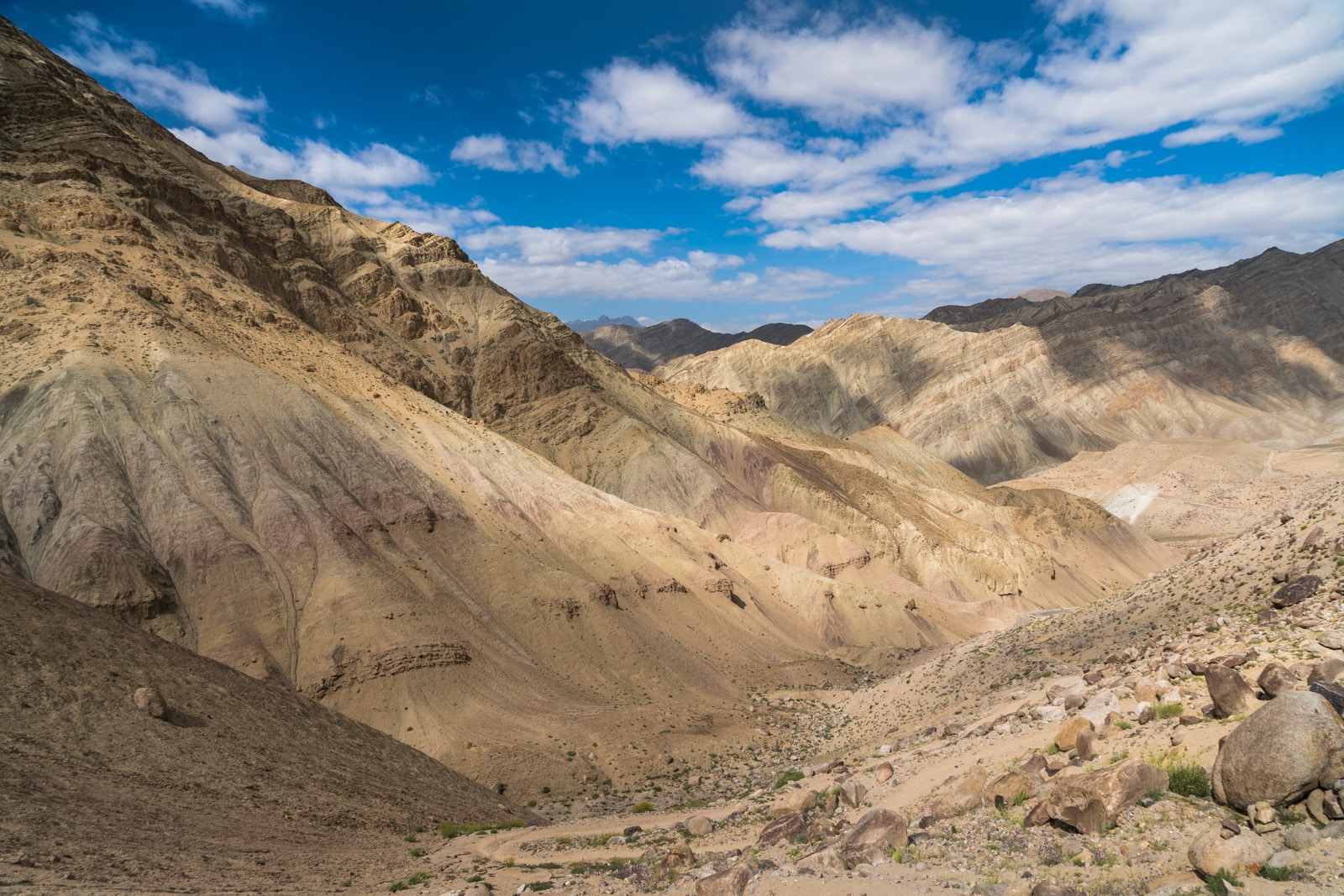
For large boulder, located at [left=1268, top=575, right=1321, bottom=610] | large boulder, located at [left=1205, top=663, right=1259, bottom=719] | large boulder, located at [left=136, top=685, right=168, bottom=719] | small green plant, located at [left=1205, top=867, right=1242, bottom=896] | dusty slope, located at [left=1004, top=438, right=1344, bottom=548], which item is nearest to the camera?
small green plant, located at [left=1205, top=867, right=1242, bottom=896]

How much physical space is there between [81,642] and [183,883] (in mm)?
10074

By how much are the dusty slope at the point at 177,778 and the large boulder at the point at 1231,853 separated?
43.6ft

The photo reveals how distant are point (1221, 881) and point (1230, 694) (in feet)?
11.5

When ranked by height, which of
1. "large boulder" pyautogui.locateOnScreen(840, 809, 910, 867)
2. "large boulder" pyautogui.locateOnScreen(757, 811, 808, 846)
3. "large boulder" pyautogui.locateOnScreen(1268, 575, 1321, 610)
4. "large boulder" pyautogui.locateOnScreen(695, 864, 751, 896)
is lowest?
"large boulder" pyautogui.locateOnScreen(757, 811, 808, 846)

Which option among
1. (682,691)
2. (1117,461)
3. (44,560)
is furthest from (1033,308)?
(44,560)

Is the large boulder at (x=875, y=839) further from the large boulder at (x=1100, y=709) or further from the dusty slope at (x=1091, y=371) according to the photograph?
the dusty slope at (x=1091, y=371)

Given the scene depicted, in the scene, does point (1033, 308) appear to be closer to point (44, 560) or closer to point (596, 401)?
point (596, 401)

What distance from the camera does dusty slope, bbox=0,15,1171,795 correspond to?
3209cm

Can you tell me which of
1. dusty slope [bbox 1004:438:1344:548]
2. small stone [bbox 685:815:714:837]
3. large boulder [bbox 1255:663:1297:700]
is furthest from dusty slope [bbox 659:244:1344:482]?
large boulder [bbox 1255:663:1297:700]

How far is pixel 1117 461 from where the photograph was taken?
384 ft

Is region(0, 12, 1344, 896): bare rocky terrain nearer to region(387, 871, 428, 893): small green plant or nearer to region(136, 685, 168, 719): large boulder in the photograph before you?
region(136, 685, 168, 719): large boulder

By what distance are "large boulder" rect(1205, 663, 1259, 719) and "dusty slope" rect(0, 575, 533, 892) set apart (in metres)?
14.4

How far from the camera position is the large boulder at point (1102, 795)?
363 inches

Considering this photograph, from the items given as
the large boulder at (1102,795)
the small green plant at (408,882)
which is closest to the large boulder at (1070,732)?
the large boulder at (1102,795)
